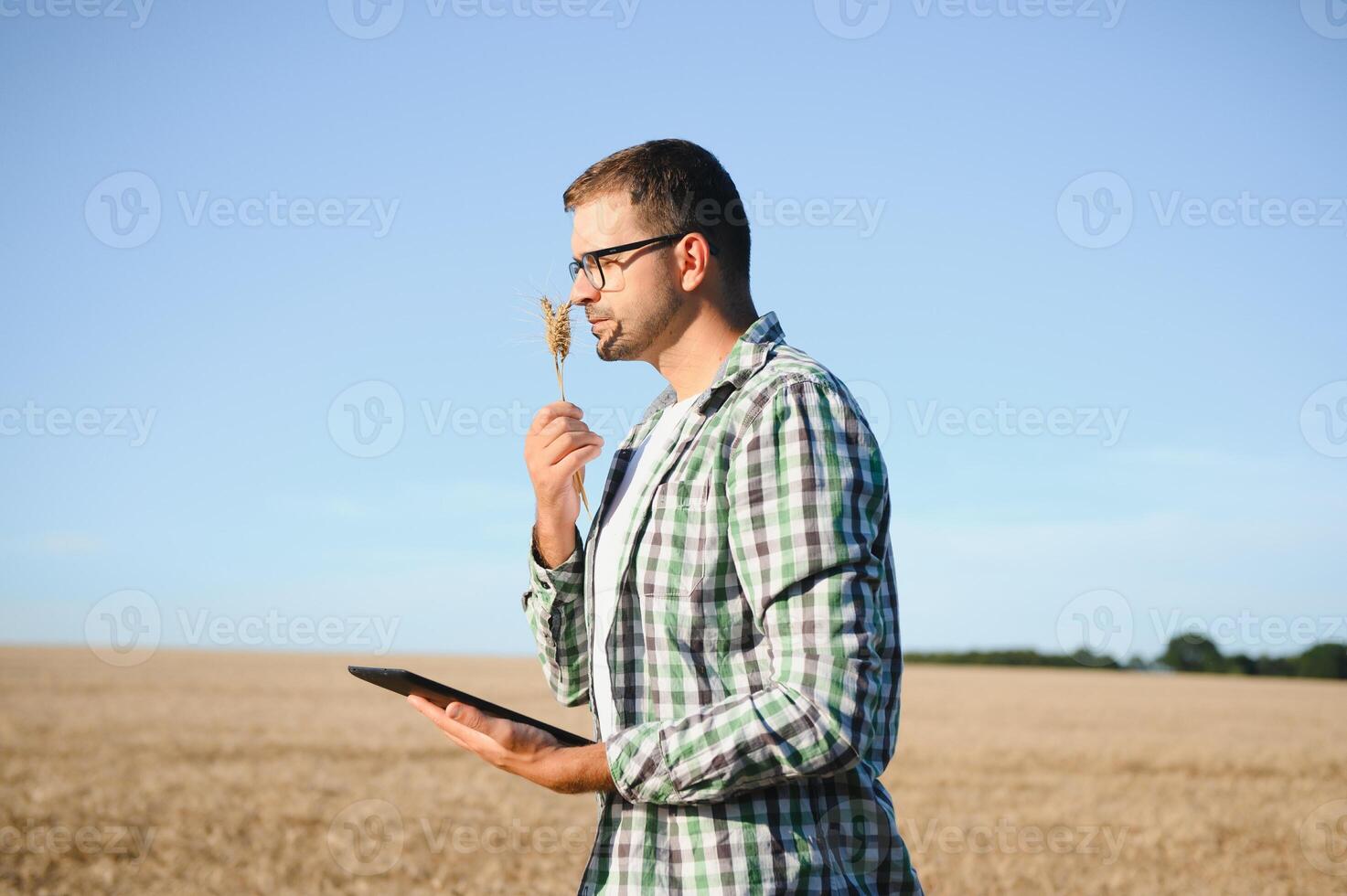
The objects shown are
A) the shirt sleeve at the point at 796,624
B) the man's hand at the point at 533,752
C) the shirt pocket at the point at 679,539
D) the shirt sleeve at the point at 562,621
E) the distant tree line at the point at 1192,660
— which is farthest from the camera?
the distant tree line at the point at 1192,660

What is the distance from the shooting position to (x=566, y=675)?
3.04 meters

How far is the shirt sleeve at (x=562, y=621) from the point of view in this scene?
2.96 metres

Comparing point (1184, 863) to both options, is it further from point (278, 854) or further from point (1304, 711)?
point (1304, 711)

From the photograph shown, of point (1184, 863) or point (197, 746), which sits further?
point (197, 746)

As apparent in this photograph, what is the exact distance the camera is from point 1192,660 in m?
77.9

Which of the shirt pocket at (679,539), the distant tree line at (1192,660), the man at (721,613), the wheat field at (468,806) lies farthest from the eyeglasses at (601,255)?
the distant tree line at (1192,660)

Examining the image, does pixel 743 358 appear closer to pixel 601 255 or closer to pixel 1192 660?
pixel 601 255

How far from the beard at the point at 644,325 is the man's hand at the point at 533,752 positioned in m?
0.92

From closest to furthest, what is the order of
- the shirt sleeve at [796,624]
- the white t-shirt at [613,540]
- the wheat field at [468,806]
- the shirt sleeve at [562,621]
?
1. the shirt sleeve at [796,624]
2. the white t-shirt at [613,540]
3. the shirt sleeve at [562,621]
4. the wheat field at [468,806]

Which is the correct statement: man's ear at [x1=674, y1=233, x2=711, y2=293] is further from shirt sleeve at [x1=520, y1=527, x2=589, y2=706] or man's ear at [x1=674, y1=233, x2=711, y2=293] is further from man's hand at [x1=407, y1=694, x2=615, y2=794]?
man's hand at [x1=407, y1=694, x2=615, y2=794]

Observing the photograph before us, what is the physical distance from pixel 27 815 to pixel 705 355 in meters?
12.0

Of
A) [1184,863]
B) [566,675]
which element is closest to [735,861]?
[566,675]

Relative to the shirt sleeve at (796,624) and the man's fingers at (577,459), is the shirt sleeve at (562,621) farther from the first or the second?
the shirt sleeve at (796,624)

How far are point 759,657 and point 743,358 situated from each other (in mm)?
667
